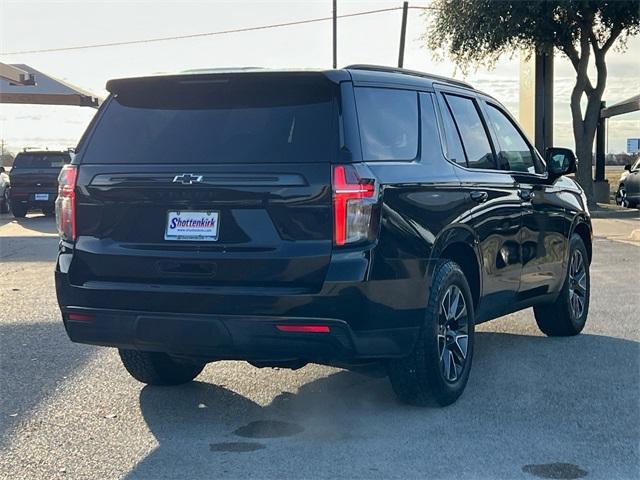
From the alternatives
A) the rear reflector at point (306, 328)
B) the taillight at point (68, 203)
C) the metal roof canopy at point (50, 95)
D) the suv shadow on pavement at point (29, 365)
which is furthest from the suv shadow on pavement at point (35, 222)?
the rear reflector at point (306, 328)

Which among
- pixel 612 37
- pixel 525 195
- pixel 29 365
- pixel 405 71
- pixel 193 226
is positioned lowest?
pixel 29 365

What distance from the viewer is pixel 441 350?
5.73 metres

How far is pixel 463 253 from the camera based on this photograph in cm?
616

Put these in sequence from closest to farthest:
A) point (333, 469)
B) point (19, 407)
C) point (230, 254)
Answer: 1. point (333, 469)
2. point (230, 254)
3. point (19, 407)

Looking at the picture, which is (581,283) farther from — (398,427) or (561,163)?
(398,427)

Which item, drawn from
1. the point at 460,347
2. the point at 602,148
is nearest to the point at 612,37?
the point at 602,148

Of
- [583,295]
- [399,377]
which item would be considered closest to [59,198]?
[399,377]

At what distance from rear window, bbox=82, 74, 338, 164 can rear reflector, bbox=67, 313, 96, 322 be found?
842 mm

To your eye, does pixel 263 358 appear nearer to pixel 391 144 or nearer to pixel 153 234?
pixel 153 234

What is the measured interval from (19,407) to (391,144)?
266cm

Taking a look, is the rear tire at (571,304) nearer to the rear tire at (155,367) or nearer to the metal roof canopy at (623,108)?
the rear tire at (155,367)

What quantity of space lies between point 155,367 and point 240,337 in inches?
55.9

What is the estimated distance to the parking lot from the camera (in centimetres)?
475

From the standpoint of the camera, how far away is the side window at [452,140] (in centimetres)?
614
